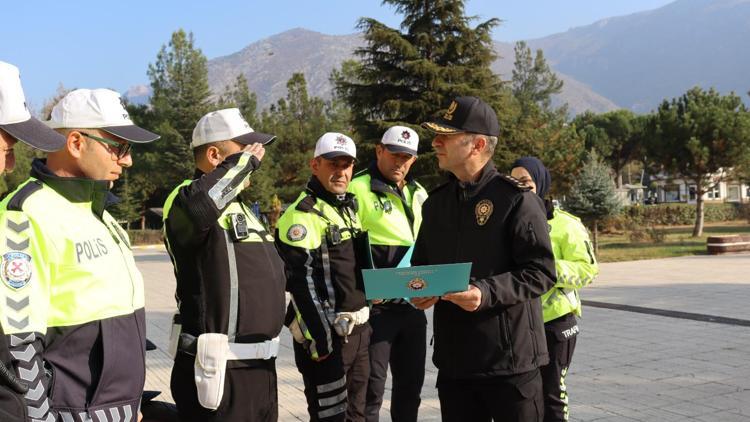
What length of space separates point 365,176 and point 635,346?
5.12 meters

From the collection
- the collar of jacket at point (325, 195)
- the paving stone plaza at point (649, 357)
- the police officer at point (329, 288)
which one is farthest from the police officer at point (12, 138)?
the paving stone plaza at point (649, 357)

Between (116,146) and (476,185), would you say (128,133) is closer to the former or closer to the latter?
(116,146)

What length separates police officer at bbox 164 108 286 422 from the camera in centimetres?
295

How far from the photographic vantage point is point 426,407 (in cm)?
581

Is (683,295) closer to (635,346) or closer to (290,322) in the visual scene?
(635,346)

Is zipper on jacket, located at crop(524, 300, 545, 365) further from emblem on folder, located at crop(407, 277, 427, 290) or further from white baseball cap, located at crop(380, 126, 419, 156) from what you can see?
white baseball cap, located at crop(380, 126, 419, 156)

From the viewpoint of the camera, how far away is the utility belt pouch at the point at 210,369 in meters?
2.93

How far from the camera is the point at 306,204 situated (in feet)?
13.6

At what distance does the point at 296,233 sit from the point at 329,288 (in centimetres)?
39

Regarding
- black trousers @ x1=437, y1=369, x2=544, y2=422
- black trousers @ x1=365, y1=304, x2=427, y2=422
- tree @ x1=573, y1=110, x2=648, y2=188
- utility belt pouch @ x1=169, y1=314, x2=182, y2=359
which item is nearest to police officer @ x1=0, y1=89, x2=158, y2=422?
utility belt pouch @ x1=169, y1=314, x2=182, y2=359

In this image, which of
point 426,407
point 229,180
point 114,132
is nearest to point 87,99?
point 114,132

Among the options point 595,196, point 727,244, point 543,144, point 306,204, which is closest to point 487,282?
point 306,204

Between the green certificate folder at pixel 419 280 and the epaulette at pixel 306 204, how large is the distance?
1481mm

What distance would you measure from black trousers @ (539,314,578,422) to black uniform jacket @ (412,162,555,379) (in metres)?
1.08
